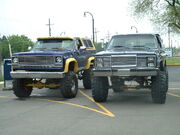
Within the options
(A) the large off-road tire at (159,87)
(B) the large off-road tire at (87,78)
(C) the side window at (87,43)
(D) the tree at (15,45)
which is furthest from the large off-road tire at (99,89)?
(D) the tree at (15,45)

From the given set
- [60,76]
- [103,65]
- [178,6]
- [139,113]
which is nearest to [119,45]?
[103,65]

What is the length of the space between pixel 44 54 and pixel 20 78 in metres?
1.54

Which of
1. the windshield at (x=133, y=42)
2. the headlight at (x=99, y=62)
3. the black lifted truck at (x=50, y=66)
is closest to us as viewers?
the headlight at (x=99, y=62)

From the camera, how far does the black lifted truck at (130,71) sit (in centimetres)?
958

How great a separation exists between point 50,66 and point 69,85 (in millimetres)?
926

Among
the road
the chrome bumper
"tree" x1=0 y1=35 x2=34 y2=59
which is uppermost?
"tree" x1=0 y1=35 x2=34 y2=59

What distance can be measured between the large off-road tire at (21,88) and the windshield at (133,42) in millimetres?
3529

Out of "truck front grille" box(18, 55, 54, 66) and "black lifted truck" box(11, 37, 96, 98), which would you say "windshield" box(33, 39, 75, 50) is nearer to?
"black lifted truck" box(11, 37, 96, 98)

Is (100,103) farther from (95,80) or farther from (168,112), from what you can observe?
(168,112)

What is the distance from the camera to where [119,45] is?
36.8 feet

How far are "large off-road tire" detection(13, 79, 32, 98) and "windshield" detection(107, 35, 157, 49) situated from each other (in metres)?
3.53

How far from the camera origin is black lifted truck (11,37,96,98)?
1112 cm

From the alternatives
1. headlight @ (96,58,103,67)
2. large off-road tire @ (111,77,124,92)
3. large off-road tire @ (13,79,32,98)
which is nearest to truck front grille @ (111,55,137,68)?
headlight @ (96,58,103,67)

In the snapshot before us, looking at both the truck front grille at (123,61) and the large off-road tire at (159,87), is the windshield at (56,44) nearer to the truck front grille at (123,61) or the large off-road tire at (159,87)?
the truck front grille at (123,61)
